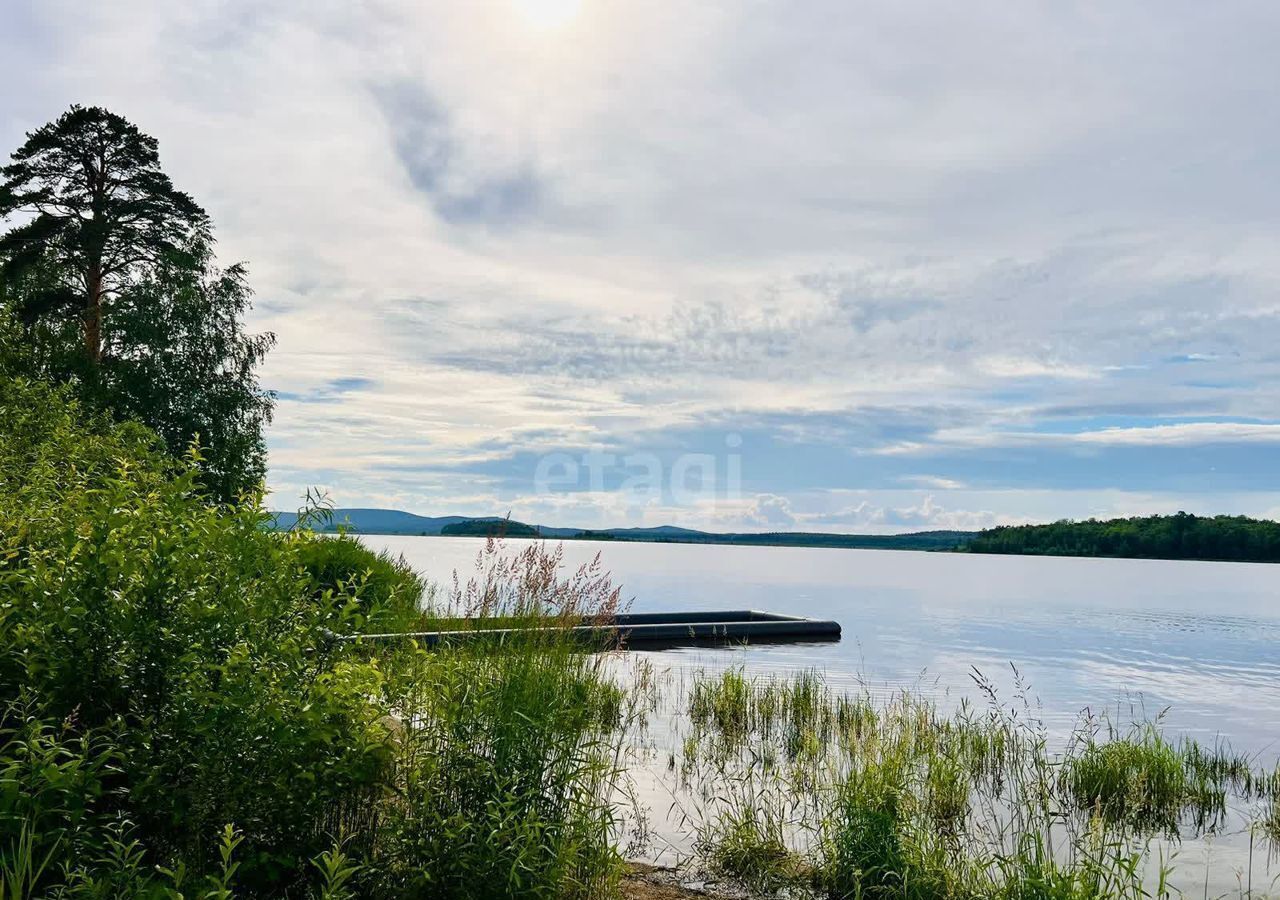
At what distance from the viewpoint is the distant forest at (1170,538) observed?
7975cm

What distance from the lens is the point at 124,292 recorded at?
27.1m

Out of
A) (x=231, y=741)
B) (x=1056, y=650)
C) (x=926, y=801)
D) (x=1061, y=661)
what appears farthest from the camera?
(x=1056, y=650)

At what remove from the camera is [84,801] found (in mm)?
3467

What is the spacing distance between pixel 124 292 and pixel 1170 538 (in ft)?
279

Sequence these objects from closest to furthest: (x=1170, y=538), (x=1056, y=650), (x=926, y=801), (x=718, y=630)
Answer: (x=926, y=801), (x=718, y=630), (x=1056, y=650), (x=1170, y=538)

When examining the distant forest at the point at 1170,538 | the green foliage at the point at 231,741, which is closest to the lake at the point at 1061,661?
the green foliage at the point at 231,741

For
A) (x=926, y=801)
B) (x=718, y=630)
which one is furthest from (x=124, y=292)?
(x=926, y=801)

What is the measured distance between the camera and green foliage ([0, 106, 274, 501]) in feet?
81.0

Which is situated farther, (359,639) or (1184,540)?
(1184,540)

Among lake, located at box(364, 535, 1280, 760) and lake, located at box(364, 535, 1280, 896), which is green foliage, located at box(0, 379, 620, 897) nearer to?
lake, located at box(364, 535, 1280, 896)

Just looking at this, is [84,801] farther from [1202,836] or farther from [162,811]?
[1202,836]

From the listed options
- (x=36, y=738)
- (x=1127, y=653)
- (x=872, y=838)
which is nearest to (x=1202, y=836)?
(x=872, y=838)

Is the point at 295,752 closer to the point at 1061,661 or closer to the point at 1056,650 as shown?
the point at 1061,661

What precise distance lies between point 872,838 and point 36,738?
436 centimetres
